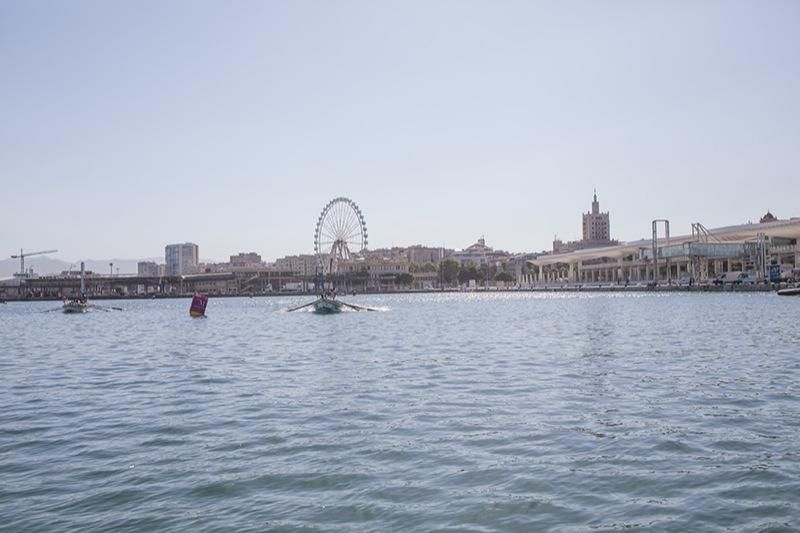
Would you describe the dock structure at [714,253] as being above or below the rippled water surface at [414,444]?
above

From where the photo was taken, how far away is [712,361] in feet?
89.3

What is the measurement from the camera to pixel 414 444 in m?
14.5

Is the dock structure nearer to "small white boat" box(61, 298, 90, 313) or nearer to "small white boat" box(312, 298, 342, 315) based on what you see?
"small white boat" box(312, 298, 342, 315)

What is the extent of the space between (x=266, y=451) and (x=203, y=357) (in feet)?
71.1

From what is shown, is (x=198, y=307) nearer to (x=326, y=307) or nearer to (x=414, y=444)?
(x=326, y=307)

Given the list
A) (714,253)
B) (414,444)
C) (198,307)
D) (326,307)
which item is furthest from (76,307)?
(714,253)

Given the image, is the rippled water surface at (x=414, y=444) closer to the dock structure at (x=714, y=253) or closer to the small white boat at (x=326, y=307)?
the small white boat at (x=326, y=307)

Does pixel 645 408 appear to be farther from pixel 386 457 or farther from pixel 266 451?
pixel 266 451

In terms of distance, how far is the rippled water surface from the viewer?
10.5 m

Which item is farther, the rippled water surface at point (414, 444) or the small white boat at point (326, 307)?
the small white boat at point (326, 307)

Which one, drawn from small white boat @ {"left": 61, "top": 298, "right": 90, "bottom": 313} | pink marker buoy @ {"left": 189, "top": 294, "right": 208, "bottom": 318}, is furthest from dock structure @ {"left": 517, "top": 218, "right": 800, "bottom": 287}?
small white boat @ {"left": 61, "top": 298, "right": 90, "bottom": 313}

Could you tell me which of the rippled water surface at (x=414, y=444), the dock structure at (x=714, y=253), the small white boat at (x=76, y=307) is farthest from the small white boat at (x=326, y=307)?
the dock structure at (x=714, y=253)

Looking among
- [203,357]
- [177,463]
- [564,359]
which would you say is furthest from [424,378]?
[203,357]

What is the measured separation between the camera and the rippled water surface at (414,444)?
1049 centimetres
